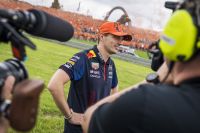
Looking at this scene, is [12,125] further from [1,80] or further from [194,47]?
[194,47]

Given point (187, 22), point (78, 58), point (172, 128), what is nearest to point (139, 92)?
point (172, 128)

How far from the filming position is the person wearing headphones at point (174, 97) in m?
2.03

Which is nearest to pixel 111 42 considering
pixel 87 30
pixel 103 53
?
pixel 103 53

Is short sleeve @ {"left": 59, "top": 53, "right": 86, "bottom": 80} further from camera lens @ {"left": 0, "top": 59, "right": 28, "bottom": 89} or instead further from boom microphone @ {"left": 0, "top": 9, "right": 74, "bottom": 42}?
camera lens @ {"left": 0, "top": 59, "right": 28, "bottom": 89}

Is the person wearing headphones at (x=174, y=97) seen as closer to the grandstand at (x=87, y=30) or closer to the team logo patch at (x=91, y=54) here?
the team logo patch at (x=91, y=54)

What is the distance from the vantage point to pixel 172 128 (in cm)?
203

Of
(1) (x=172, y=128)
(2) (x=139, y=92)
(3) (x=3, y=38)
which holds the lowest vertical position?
(1) (x=172, y=128)

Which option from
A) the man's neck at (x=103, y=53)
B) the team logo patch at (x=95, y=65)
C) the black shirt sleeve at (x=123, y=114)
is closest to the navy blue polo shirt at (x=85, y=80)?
the team logo patch at (x=95, y=65)

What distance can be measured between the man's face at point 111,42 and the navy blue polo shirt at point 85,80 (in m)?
0.27

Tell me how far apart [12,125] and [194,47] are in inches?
36.8

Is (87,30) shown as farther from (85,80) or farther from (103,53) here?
(85,80)

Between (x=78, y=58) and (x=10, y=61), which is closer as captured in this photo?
(x=10, y=61)

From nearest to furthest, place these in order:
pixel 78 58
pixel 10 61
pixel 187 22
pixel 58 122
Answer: pixel 187 22, pixel 10 61, pixel 78 58, pixel 58 122

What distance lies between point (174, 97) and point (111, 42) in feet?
9.43
